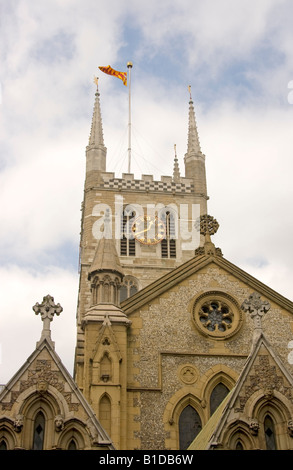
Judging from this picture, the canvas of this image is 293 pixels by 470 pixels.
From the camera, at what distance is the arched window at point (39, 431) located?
15135 mm

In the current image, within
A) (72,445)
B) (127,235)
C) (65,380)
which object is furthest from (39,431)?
(127,235)

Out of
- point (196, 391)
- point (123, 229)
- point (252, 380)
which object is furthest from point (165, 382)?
point (123, 229)

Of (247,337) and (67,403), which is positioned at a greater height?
(247,337)

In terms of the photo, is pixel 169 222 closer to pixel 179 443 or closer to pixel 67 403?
pixel 179 443

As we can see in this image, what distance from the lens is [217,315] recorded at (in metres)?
21.5

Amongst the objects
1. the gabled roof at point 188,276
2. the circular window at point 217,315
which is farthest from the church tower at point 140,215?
the circular window at point 217,315

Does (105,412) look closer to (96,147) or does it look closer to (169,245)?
(169,245)

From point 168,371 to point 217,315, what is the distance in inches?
99.8

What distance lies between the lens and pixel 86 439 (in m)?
15.1

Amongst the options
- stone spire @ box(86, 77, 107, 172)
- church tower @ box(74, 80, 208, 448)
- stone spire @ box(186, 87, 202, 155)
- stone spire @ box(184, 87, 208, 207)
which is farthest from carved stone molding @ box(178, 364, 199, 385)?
stone spire @ box(186, 87, 202, 155)

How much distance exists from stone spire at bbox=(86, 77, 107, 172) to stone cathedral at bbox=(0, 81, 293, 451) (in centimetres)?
3013

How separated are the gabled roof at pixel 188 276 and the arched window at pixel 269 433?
20.4 ft

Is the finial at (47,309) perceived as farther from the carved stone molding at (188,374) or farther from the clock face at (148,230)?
the clock face at (148,230)

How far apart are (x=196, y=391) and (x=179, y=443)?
148 centimetres
